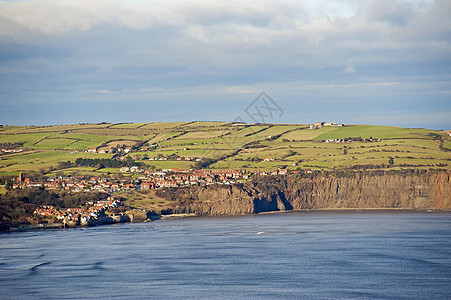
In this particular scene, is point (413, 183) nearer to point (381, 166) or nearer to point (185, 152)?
point (381, 166)

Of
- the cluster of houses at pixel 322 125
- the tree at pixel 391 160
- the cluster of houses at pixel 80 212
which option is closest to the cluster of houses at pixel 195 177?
the cluster of houses at pixel 80 212

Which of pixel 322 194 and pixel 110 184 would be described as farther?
pixel 322 194

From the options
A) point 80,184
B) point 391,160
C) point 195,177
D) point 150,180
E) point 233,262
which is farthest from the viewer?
point 391,160

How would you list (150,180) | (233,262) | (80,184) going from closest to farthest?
(233,262) < (80,184) < (150,180)

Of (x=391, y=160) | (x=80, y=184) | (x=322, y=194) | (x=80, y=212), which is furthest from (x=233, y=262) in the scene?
(x=391, y=160)

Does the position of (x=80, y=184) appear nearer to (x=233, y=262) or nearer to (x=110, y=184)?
(x=110, y=184)

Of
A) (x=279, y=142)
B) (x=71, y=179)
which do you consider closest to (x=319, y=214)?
(x=279, y=142)
